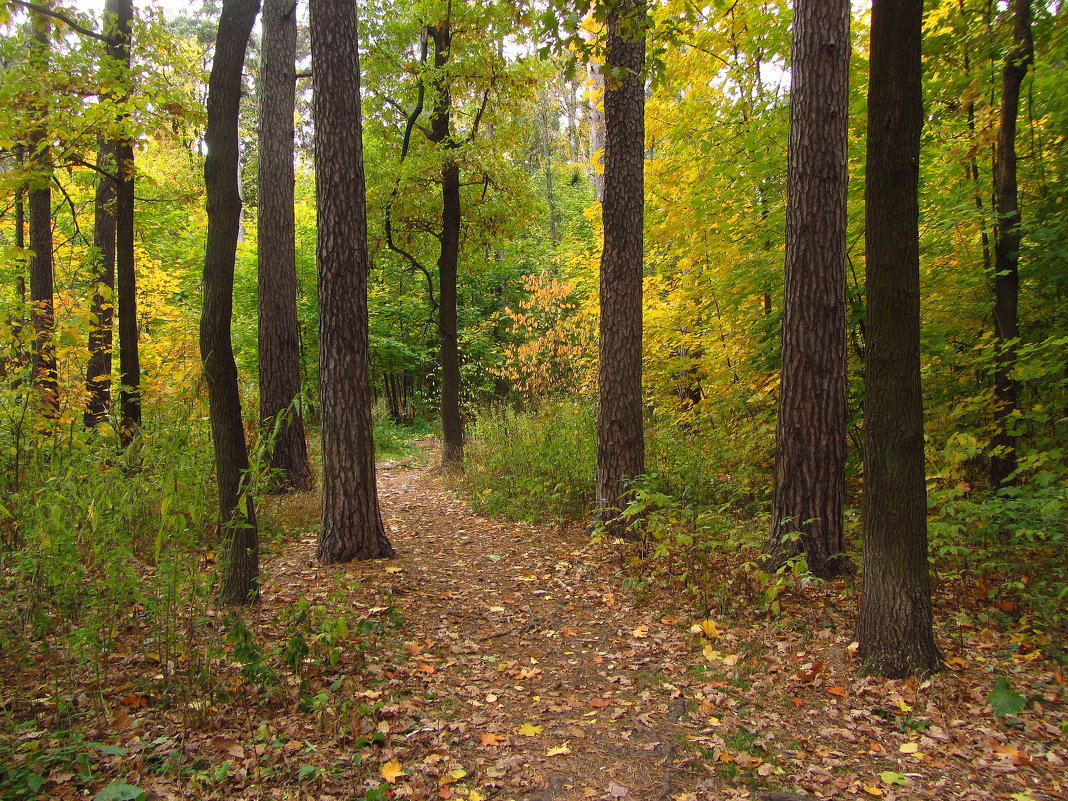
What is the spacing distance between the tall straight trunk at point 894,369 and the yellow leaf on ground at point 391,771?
2.87 metres

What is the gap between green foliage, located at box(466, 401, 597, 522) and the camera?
8.26m

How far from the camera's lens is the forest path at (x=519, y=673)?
3150 mm

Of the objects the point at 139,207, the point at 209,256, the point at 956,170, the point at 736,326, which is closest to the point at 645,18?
the point at 209,256

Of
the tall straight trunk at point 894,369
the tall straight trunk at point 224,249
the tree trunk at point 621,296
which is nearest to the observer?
the tall straight trunk at point 894,369

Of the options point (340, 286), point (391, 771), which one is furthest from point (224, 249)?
point (391, 771)

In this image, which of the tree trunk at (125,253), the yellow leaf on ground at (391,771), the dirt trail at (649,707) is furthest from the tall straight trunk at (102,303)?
the yellow leaf on ground at (391,771)

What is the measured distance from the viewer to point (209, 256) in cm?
452

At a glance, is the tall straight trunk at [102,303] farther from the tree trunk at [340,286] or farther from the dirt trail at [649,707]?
the dirt trail at [649,707]

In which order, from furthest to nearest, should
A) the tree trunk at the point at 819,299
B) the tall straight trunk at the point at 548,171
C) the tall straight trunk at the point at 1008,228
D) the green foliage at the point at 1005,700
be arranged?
1. the tall straight trunk at the point at 548,171
2. the tall straight trunk at the point at 1008,228
3. the tree trunk at the point at 819,299
4. the green foliage at the point at 1005,700

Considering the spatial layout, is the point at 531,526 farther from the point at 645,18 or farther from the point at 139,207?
the point at 139,207

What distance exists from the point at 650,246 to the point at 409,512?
19.5 ft

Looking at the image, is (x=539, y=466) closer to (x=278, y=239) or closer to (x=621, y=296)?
(x=621, y=296)

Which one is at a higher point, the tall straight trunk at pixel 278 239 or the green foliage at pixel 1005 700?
the tall straight trunk at pixel 278 239

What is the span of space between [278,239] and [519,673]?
7.42 meters
